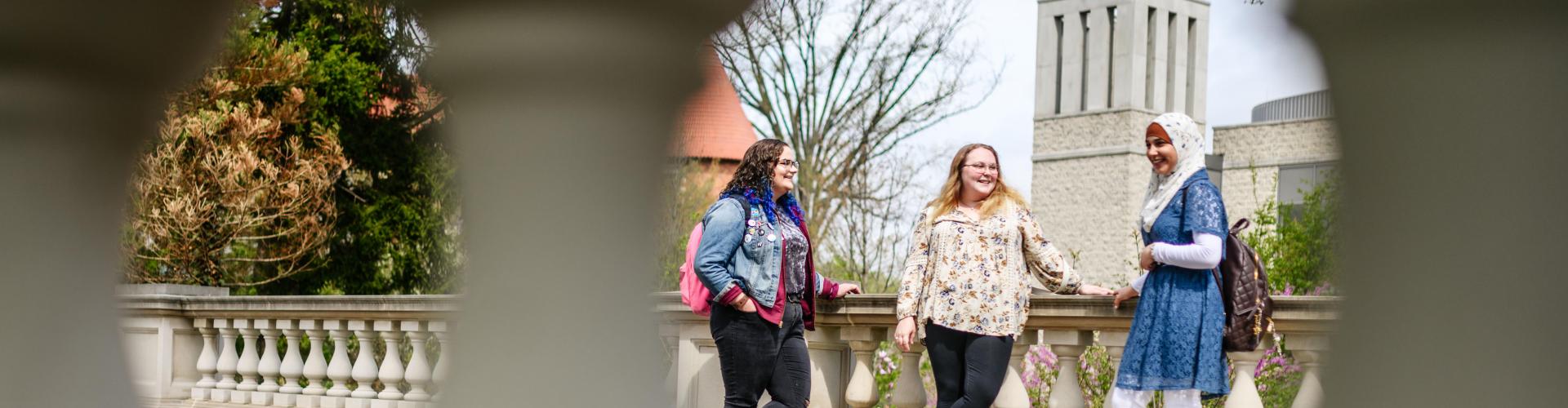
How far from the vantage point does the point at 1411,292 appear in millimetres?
541

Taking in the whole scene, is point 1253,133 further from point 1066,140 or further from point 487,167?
point 487,167

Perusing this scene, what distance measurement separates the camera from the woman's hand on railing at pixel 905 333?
4797 mm

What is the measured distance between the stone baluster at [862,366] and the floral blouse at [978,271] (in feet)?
2.26

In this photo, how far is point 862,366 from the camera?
18.3ft

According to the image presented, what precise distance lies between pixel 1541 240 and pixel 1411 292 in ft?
0.16

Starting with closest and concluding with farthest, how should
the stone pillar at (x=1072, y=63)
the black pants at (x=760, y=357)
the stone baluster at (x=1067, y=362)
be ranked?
the black pants at (x=760, y=357) < the stone baluster at (x=1067, y=362) < the stone pillar at (x=1072, y=63)

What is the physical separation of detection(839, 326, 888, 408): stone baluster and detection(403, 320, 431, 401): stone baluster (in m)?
1.90

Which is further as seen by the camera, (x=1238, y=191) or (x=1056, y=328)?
(x=1238, y=191)

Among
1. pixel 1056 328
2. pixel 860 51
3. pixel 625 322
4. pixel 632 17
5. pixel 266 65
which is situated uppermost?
pixel 860 51

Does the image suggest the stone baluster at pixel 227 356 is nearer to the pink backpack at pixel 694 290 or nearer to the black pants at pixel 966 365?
the pink backpack at pixel 694 290

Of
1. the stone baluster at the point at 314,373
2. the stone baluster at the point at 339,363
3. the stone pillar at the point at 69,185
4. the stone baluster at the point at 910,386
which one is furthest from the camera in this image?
the stone baluster at the point at 314,373

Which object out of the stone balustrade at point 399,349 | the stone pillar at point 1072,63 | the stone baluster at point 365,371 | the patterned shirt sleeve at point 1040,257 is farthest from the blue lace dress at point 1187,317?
the stone pillar at point 1072,63

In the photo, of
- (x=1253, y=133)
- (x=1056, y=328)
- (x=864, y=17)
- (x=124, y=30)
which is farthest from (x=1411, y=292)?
(x=1253, y=133)

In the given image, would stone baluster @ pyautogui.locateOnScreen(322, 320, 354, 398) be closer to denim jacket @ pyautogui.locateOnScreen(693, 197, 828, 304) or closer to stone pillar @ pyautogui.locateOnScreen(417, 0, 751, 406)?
denim jacket @ pyautogui.locateOnScreen(693, 197, 828, 304)
